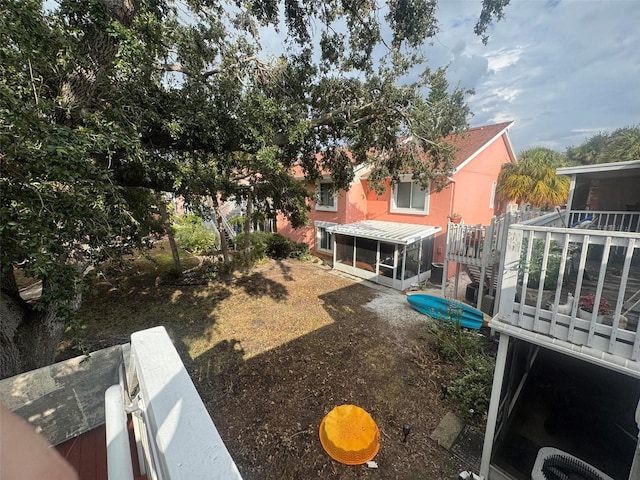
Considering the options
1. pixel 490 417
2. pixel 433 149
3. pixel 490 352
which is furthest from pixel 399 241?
pixel 490 417

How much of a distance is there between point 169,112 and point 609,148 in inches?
1213

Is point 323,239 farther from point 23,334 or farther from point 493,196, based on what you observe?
point 23,334

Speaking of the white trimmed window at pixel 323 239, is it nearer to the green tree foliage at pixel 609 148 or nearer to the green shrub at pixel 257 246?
the green shrub at pixel 257 246

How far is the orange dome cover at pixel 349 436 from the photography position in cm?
384

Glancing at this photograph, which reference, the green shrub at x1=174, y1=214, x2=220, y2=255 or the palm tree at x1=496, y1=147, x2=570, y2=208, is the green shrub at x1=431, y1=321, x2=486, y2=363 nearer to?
the palm tree at x1=496, y1=147, x2=570, y2=208

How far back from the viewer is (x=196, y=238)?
15086mm

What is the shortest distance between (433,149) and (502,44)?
8.17 feet

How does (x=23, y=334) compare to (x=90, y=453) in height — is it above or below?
above

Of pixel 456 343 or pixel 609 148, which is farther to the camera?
pixel 609 148

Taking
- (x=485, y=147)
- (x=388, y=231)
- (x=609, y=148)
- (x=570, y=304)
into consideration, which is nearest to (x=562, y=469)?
(x=570, y=304)

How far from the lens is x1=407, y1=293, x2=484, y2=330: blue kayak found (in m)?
7.23

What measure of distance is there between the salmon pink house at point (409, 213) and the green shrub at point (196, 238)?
641 centimetres

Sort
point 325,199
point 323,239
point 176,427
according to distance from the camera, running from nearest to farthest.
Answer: point 176,427, point 325,199, point 323,239

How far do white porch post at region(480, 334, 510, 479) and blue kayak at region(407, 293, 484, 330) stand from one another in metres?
3.69
